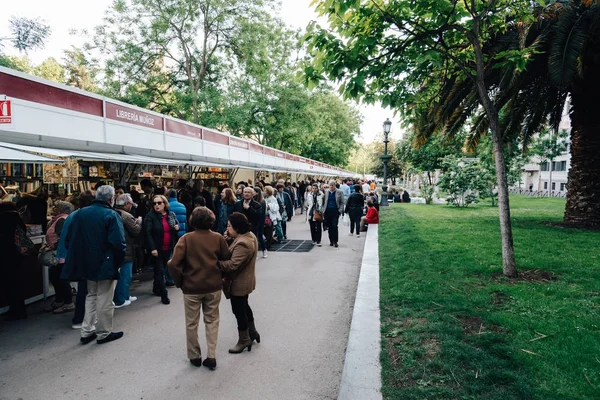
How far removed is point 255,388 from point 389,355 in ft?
4.64

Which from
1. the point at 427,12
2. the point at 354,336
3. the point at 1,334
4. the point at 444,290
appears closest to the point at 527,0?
the point at 427,12

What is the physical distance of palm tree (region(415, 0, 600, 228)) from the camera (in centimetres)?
829

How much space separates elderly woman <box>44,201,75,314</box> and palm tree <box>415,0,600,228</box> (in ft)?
24.2

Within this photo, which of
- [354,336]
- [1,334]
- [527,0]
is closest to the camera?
[354,336]

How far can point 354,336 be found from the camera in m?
4.36

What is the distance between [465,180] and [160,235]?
717 inches

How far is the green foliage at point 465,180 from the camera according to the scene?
20078 mm

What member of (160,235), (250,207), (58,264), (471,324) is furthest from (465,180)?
(58,264)

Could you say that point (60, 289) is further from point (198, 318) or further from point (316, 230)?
point (316, 230)

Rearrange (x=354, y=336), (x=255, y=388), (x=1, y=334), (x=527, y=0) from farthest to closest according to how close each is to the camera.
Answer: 1. (x=527, y=0)
2. (x=1, y=334)
3. (x=354, y=336)
4. (x=255, y=388)

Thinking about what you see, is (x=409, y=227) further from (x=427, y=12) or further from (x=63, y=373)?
(x=63, y=373)

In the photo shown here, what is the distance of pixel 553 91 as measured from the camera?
35.9ft

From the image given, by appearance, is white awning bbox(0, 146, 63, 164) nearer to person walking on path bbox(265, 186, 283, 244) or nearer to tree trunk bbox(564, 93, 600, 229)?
person walking on path bbox(265, 186, 283, 244)

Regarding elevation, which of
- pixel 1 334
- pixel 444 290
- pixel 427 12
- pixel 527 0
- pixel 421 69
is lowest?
pixel 1 334
